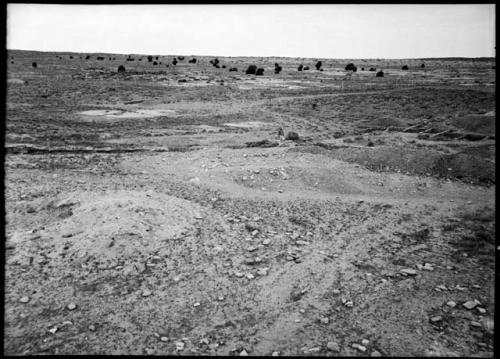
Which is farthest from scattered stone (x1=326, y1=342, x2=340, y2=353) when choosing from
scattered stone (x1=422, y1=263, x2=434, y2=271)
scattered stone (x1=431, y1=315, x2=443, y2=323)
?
scattered stone (x1=422, y1=263, x2=434, y2=271)

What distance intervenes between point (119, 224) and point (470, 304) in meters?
4.06

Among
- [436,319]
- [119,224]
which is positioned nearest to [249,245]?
[119,224]

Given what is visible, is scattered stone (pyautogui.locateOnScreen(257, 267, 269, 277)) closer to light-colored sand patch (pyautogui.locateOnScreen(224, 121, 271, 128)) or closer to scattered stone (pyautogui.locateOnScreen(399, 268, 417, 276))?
Answer: scattered stone (pyautogui.locateOnScreen(399, 268, 417, 276))

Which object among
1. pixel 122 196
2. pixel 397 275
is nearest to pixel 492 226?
pixel 397 275

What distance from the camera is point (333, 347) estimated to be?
319cm

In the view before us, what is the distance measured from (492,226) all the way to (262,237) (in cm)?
331

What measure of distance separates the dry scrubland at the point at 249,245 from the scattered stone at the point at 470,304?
1 centimetres

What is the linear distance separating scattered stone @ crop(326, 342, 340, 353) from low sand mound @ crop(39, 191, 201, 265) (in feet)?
7.66

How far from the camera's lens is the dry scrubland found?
3.34 metres

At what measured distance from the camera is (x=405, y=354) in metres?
3.14

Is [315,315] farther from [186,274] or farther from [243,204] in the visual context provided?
[243,204]

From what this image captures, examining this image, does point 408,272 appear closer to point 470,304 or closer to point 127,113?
point 470,304

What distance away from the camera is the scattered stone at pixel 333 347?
317 cm

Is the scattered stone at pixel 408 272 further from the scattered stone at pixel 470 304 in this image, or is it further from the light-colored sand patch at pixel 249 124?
the light-colored sand patch at pixel 249 124
